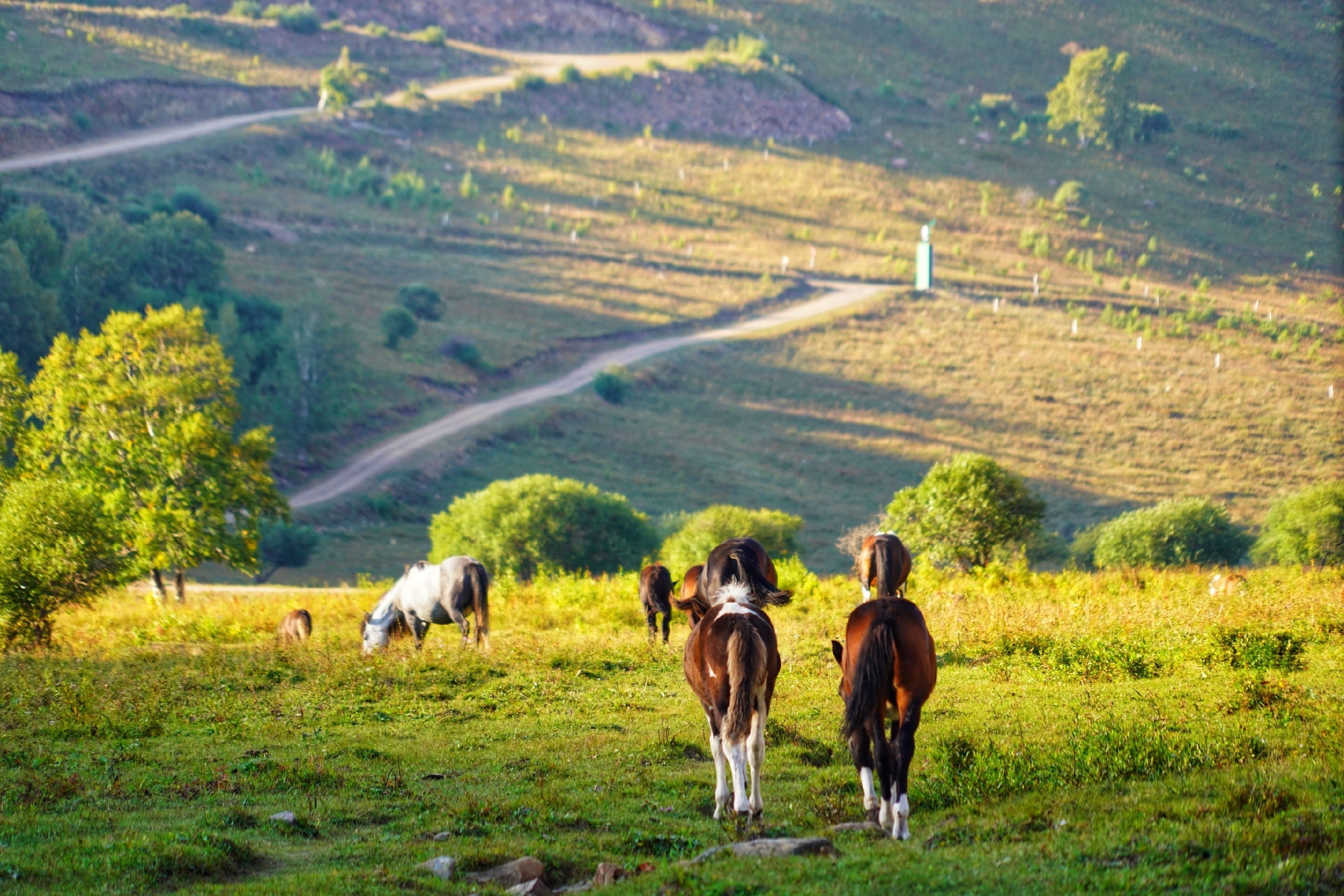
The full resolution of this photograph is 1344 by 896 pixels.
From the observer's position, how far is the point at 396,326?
69812 millimetres

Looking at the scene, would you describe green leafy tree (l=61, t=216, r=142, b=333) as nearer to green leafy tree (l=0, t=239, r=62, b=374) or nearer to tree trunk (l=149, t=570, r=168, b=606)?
green leafy tree (l=0, t=239, r=62, b=374)

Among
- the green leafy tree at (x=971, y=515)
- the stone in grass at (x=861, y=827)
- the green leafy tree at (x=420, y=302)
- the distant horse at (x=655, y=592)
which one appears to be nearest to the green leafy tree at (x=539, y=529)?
the green leafy tree at (x=971, y=515)

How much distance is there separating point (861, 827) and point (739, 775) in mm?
1156

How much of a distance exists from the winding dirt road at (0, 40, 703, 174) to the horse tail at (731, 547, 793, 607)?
271 feet

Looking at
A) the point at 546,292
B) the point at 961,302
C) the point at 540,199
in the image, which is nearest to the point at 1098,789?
the point at 546,292

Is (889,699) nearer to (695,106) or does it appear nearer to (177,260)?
(177,260)

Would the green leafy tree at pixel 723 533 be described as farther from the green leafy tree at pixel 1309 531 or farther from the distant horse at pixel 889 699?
the distant horse at pixel 889 699

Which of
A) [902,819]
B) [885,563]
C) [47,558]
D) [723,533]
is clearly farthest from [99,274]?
[902,819]

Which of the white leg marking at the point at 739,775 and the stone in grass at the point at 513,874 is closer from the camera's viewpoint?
the stone in grass at the point at 513,874

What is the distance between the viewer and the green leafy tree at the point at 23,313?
5334 centimetres

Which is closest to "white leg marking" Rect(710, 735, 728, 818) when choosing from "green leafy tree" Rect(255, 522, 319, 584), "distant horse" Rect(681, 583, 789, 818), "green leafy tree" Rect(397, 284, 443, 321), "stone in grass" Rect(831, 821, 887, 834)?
"distant horse" Rect(681, 583, 789, 818)

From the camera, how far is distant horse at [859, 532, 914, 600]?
19.2 m

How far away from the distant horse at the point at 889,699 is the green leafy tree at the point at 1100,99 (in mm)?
144709

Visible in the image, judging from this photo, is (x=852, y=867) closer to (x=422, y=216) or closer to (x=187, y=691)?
(x=187, y=691)
